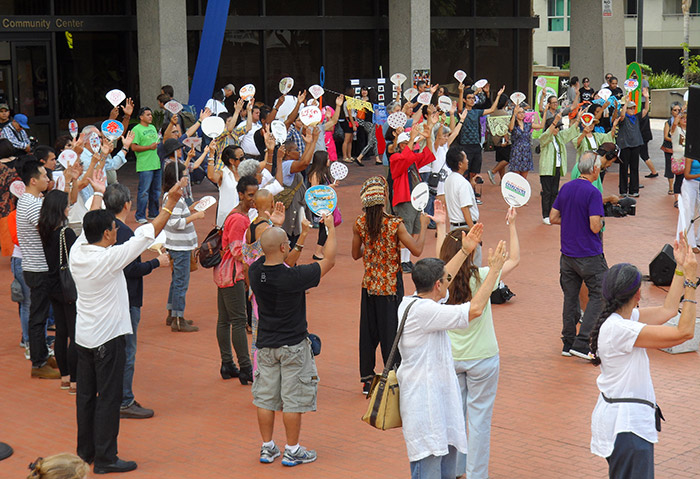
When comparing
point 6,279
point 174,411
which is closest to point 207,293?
point 6,279

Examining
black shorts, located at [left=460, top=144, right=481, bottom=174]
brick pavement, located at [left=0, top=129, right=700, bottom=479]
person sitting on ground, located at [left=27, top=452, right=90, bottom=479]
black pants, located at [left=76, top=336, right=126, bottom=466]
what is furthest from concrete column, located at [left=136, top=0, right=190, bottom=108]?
person sitting on ground, located at [left=27, top=452, right=90, bottom=479]

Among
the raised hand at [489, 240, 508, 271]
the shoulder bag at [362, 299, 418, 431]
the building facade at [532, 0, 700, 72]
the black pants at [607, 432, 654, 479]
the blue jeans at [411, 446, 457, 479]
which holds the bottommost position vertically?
the blue jeans at [411, 446, 457, 479]

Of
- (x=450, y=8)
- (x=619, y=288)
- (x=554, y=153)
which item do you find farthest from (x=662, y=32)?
(x=619, y=288)

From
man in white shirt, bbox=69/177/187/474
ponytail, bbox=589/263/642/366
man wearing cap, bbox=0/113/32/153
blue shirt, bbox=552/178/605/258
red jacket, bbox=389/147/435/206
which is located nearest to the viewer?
ponytail, bbox=589/263/642/366

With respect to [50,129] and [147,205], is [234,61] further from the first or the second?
[147,205]

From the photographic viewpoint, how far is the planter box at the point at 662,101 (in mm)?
38438

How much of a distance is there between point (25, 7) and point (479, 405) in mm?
18966

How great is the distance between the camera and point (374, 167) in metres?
24.3

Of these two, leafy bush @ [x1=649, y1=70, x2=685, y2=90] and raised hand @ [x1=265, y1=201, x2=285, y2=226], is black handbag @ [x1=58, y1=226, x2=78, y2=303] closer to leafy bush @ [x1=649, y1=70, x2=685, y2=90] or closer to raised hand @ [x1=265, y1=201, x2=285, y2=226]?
raised hand @ [x1=265, y1=201, x2=285, y2=226]

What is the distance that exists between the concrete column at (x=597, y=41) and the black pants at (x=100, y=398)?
26164 mm

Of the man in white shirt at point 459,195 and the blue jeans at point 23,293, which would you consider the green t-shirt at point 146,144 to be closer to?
the blue jeans at point 23,293

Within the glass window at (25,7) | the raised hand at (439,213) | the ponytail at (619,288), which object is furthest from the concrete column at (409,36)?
the ponytail at (619,288)

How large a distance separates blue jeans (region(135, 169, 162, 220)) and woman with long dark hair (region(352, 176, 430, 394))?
9.02 m

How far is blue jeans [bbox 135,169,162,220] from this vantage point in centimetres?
1683
